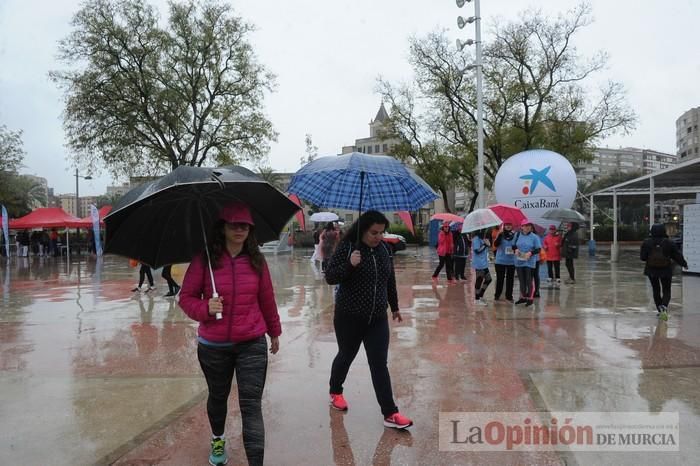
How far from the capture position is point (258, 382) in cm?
329

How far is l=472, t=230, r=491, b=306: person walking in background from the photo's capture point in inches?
400

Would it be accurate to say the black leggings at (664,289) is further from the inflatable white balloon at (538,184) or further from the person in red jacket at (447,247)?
the inflatable white balloon at (538,184)

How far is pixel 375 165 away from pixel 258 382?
1915 mm

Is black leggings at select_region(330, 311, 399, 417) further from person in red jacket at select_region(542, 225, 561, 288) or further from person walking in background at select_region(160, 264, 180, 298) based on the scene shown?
person in red jacket at select_region(542, 225, 561, 288)

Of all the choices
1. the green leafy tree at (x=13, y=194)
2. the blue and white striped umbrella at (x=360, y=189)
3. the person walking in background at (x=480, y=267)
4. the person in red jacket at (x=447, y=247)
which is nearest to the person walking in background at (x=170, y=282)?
the person walking in background at (x=480, y=267)

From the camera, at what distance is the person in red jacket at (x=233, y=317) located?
3.23m

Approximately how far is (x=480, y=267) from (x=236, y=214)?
7776 millimetres

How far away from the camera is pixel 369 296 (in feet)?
13.2

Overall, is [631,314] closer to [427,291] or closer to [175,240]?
[427,291]

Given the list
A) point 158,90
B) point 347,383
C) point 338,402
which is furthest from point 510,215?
point 158,90

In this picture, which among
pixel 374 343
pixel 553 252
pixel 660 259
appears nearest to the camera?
pixel 374 343

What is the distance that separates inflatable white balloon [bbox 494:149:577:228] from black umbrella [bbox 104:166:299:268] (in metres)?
13.3

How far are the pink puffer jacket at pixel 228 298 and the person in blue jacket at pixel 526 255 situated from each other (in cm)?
714

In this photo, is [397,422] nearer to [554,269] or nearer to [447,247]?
[554,269]
